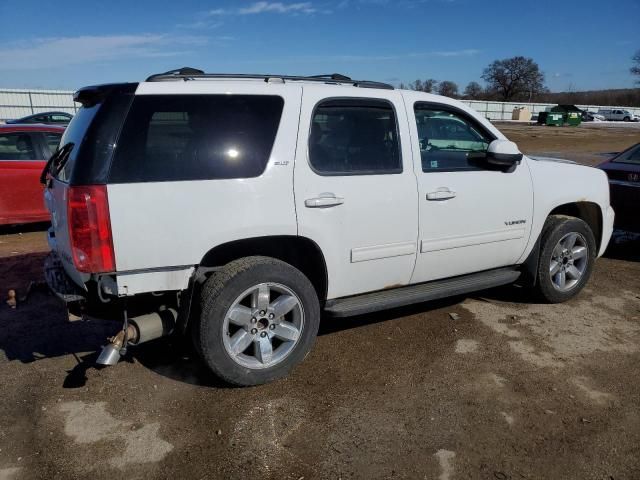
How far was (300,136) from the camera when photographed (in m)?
3.59

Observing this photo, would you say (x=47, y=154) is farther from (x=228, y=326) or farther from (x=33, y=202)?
(x=228, y=326)

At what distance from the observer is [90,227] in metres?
3.05

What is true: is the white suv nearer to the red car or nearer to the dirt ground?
the dirt ground

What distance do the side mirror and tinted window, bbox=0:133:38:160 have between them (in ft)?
21.4

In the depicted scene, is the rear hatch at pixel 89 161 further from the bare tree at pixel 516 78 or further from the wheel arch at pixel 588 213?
the bare tree at pixel 516 78

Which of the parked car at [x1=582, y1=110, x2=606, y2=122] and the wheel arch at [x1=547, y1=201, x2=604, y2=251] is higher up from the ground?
the parked car at [x1=582, y1=110, x2=606, y2=122]

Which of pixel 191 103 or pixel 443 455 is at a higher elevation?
pixel 191 103

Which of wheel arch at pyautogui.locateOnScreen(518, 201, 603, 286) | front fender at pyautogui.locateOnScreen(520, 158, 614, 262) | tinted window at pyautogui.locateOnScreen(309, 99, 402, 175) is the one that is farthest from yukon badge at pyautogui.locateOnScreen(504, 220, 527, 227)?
tinted window at pyautogui.locateOnScreen(309, 99, 402, 175)

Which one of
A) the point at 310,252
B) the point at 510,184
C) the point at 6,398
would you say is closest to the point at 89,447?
the point at 6,398

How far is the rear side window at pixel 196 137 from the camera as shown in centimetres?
317

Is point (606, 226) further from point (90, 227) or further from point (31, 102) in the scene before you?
point (31, 102)

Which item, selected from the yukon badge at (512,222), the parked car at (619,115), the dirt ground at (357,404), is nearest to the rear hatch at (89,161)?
the dirt ground at (357,404)

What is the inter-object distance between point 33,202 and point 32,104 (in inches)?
1212

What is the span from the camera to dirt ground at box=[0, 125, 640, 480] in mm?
2895
